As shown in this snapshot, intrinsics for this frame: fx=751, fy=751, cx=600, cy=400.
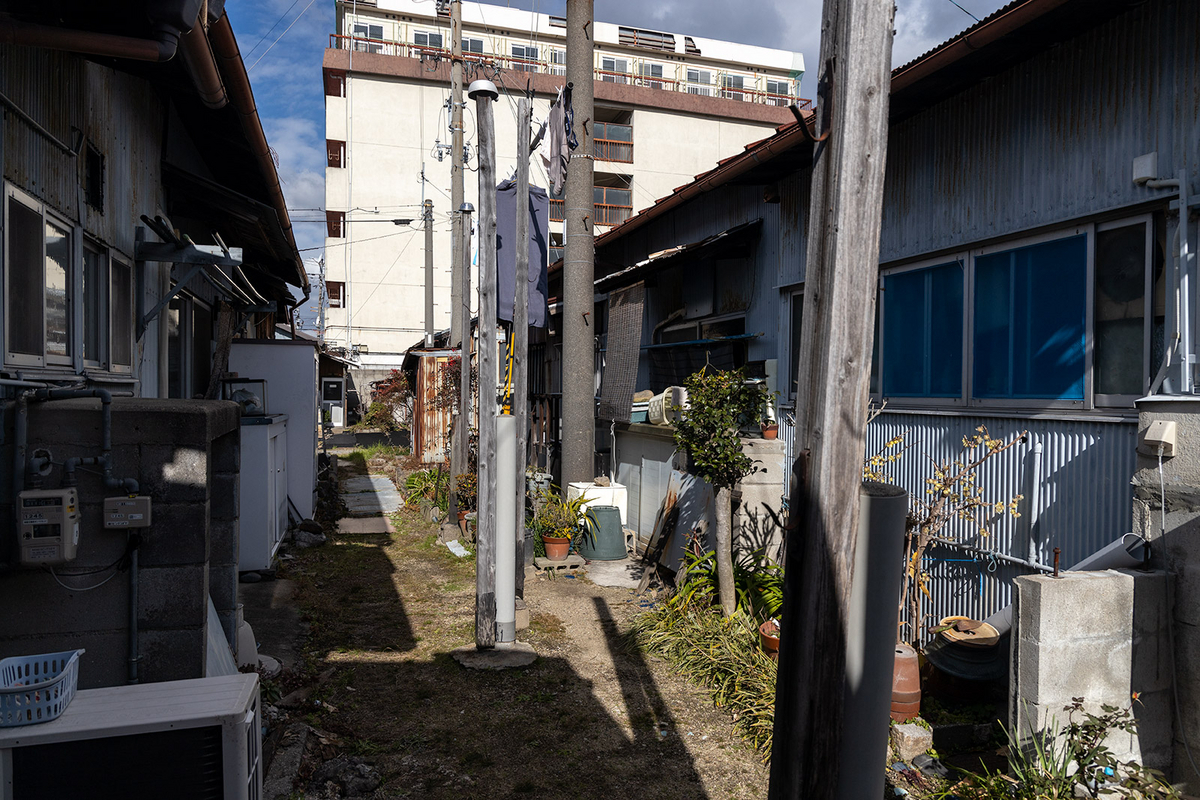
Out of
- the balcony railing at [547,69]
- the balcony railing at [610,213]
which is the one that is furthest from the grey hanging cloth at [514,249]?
the balcony railing at [610,213]

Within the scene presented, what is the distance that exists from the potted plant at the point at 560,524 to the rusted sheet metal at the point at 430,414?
869cm

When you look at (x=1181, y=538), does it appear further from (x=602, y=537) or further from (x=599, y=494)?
(x=599, y=494)

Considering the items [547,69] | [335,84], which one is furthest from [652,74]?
[335,84]

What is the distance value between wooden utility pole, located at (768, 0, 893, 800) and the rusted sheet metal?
15928mm

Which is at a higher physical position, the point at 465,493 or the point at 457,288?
the point at 457,288

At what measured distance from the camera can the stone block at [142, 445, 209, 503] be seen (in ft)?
12.3

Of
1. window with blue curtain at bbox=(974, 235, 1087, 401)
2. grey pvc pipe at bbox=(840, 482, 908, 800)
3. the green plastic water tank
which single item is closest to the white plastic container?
the green plastic water tank

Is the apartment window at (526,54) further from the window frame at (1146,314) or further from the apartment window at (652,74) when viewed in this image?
the window frame at (1146,314)

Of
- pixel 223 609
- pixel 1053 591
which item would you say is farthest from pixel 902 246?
pixel 223 609

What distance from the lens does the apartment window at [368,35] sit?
31906 mm

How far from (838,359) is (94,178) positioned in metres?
5.19

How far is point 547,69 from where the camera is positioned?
109ft

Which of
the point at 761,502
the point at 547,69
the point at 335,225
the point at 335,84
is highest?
the point at 547,69

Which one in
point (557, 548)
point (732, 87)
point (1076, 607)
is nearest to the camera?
point (1076, 607)
